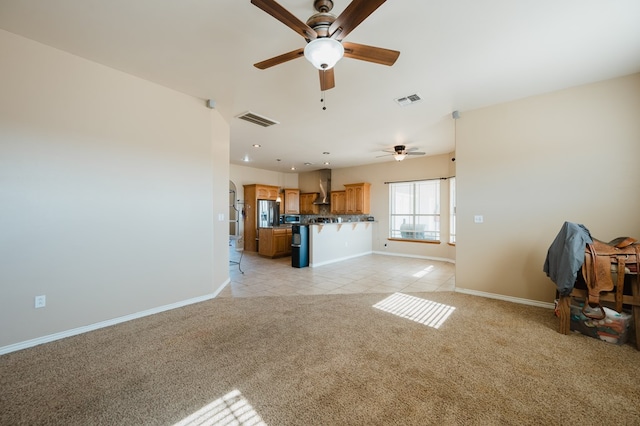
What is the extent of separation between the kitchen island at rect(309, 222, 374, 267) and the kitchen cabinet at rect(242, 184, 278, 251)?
3.03 metres

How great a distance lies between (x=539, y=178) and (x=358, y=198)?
5.02m

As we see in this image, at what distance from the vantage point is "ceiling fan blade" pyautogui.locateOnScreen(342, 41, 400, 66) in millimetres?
1828

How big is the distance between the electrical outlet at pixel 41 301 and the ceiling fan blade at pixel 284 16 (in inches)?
129

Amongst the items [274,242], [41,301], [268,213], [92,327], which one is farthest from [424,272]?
[41,301]

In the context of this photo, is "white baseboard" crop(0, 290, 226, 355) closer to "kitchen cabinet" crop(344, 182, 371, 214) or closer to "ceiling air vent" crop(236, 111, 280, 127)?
"ceiling air vent" crop(236, 111, 280, 127)

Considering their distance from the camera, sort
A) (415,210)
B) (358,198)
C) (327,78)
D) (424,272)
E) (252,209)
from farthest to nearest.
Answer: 1. (252,209)
2. (358,198)
3. (415,210)
4. (424,272)
5. (327,78)

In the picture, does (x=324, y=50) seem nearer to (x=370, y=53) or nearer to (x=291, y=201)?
(x=370, y=53)

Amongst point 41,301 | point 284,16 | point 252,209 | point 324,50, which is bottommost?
point 41,301

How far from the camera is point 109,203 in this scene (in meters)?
2.79

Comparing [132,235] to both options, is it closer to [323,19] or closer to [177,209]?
[177,209]

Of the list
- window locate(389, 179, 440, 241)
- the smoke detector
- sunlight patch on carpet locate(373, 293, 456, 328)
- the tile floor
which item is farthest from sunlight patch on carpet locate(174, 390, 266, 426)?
window locate(389, 179, 440, 241)

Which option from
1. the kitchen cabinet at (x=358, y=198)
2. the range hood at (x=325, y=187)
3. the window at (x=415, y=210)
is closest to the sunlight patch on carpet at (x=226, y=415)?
the window at (x=415, y=210)

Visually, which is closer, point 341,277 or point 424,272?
point 341,277

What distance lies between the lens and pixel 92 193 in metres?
2.69
